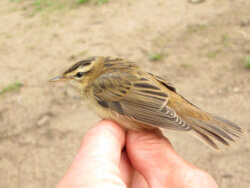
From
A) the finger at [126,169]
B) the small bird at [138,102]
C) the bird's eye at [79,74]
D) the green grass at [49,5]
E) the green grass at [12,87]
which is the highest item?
the bird's eye at [79,74]

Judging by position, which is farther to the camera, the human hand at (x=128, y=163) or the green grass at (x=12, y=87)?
the green grass at (x=12, y=87)

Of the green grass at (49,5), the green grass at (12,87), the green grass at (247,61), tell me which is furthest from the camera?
the green grass at (49,5)

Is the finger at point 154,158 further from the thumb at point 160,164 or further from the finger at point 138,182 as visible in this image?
the finger at point 138,182

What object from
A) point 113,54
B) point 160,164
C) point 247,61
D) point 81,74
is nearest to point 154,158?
point 160,164

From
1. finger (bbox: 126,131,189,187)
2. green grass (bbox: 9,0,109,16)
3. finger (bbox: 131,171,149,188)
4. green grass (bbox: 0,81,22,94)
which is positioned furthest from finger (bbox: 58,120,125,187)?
green grass (bbox: 9,0,109,16)

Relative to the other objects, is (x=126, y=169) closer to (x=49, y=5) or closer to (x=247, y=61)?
(x=247, y=61)

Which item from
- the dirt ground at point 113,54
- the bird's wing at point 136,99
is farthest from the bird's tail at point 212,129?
the dirt ground at point 113,54

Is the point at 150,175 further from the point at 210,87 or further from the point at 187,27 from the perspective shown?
the point at 187,27
